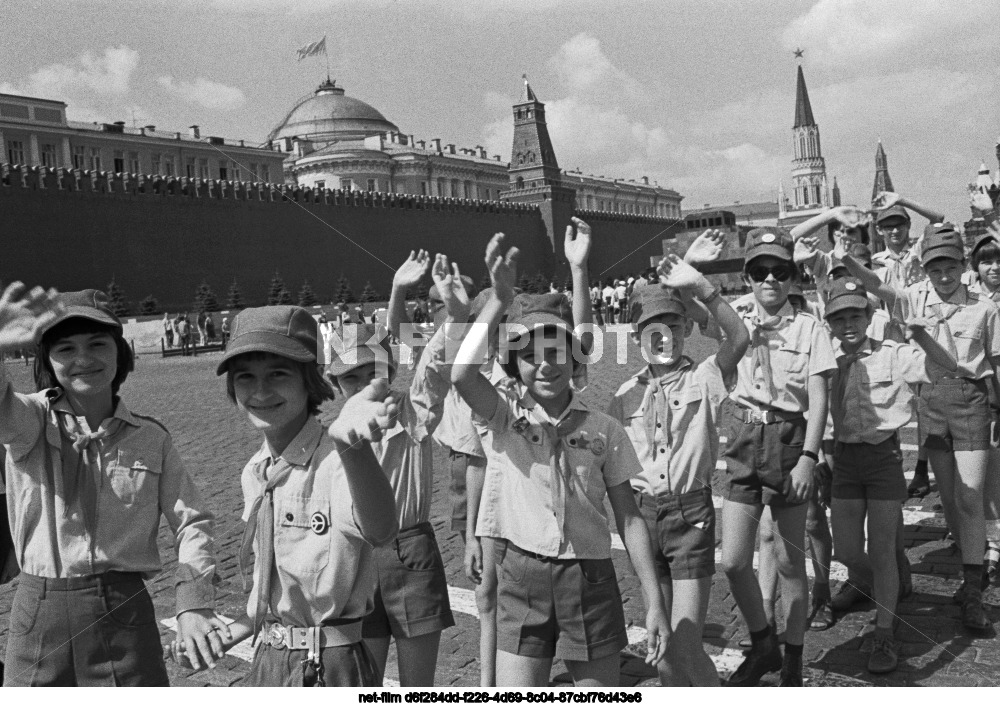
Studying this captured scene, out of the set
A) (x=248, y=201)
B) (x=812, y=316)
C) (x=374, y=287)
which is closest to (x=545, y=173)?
(x=374, y=287)

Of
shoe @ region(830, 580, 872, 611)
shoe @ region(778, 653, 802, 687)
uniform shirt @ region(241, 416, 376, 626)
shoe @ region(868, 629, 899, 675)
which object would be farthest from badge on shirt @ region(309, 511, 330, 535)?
shoe @ region(830, 580, 872, 611)

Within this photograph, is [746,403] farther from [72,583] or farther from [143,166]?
[143,166]

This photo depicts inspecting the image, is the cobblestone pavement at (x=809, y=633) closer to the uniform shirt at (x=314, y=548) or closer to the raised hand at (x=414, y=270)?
the uniform shirt at (x=314, y=548)

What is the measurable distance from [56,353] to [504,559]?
116 centimetres

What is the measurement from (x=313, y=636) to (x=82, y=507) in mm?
659

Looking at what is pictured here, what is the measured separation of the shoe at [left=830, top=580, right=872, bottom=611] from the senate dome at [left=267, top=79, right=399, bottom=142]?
38.1m

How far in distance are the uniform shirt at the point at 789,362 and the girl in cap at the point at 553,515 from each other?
1.11 meters

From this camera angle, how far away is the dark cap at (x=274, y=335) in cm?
192

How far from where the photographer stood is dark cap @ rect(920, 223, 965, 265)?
4.09 meters

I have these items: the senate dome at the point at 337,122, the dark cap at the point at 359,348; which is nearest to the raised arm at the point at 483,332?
the dark cap at the point at 359,348

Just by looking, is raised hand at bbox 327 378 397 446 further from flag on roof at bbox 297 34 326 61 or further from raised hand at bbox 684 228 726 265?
flag on roof at bbox 297 34 326 61

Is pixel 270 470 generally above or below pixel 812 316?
below

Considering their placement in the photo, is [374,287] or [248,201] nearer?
[248,201]

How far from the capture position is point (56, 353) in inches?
88.4
